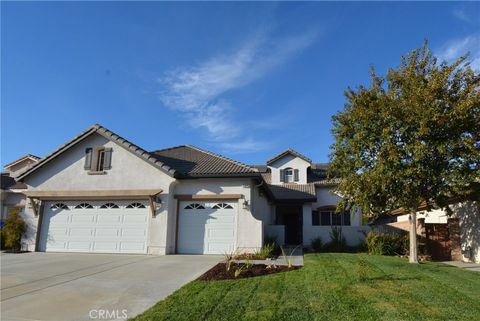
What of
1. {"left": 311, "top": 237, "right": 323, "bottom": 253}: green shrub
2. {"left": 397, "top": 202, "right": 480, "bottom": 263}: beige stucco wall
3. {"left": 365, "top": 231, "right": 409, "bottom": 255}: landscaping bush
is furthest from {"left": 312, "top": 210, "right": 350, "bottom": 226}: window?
{"left": 397, "top": 202, "right": 480, "bottom": 263}: beige stucco wall

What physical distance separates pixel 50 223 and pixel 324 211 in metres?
18.6

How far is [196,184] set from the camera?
1639 cm

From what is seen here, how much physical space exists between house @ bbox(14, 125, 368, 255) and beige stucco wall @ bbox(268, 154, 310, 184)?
892 cm

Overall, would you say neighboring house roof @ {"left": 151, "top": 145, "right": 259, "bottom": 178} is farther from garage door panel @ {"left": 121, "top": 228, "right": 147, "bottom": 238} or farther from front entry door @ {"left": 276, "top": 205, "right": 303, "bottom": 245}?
front entry door @ {"left": 276, "top": 205, "right": 303, "bottom": 245}

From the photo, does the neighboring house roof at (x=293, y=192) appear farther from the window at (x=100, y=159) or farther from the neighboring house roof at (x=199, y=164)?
the window at (x=100, y=159)

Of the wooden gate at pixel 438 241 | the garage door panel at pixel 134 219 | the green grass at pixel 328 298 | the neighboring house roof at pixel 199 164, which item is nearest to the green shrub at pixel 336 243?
the wooden gate at pixel 438 241

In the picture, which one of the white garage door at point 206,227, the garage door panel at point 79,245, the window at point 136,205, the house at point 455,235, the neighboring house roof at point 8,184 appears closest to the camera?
the house at point 455,235


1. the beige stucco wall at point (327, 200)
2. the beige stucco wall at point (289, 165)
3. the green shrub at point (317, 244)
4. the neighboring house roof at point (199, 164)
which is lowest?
the green shrub at point (317, 244)

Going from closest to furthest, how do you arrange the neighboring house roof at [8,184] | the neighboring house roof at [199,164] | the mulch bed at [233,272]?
1. the mulch bed at [233,272]
2. the neighboring house roof at [199,164]
3. the neighboring house roof at [8,184]

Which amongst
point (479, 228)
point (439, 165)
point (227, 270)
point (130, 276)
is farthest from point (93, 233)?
point (479, 228)

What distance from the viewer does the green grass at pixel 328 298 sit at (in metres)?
6.22

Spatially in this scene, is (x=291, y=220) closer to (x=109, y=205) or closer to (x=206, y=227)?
(x=206, y=227)

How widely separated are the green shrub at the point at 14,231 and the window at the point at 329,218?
1900 cm

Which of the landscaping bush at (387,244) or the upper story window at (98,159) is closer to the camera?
the landscaping bush at (387,244)
